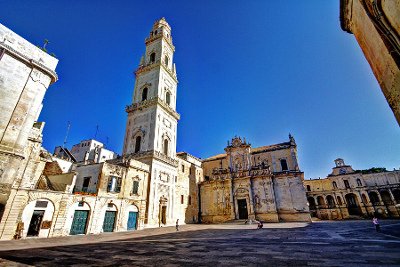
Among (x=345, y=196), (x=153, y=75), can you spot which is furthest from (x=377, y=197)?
(x=153, y=75)

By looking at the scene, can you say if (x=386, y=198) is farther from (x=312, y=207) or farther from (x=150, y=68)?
(x=150, y=68)

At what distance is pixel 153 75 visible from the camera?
3175 centimetres

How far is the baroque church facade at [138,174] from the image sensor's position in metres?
8.81

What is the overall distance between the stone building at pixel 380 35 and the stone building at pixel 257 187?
29.0 metres

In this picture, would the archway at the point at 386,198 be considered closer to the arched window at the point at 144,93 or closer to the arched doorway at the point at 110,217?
the arched window at the point at 144,93

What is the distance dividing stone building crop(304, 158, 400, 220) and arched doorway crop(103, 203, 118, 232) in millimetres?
46818

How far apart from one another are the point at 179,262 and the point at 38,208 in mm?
14413

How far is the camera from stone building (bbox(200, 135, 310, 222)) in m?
30.7

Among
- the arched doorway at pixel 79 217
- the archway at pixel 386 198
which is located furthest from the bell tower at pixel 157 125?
the archway at pixel 386 198

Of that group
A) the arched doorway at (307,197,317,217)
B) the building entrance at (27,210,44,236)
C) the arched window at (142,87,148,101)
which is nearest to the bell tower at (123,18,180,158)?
the arched window at (142,87,148,101)

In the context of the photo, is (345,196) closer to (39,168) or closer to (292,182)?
(292,182)

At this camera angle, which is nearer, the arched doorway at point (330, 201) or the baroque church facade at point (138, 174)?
the baroque church facade at point (138, 174)

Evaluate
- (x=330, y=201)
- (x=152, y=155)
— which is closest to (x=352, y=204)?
(x=330, y=201)

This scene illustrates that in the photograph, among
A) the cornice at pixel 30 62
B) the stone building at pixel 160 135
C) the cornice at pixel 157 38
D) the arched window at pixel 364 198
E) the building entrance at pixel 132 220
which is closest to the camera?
the cornice at pixel 30 62
